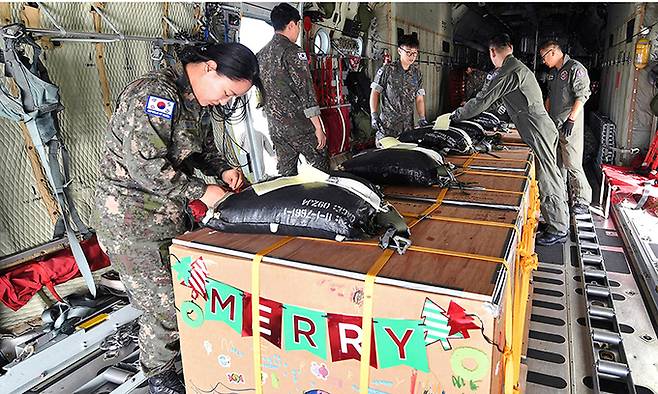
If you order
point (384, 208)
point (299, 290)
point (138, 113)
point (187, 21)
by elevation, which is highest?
point (187, 21)

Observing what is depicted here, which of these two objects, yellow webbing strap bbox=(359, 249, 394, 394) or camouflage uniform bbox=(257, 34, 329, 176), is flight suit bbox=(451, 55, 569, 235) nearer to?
camouflage uniform bbox=(257, 34, 329, 176)

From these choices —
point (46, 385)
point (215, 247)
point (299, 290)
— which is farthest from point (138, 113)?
point (46, 385)

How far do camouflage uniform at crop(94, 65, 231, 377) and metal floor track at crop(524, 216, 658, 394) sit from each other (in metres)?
1.63

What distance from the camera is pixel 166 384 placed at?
1896 millimetres

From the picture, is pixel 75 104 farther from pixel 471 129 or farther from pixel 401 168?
pixel 471 129

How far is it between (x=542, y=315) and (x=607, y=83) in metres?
7.67

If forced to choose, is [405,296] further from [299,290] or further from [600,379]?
[600,379]

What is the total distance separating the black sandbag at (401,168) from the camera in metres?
2.06

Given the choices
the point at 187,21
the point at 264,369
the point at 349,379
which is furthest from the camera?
the point at 187,21

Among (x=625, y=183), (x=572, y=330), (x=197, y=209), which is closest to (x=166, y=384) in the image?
(x=197, y=209)

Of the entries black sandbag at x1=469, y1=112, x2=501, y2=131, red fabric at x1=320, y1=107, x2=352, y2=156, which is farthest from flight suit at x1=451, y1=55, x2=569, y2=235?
red fabric at x1=320, y1=107, x2=352, y2=156

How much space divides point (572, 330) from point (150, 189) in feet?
7.27

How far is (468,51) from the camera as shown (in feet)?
43.0

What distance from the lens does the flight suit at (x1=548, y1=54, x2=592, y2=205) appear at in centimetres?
428
